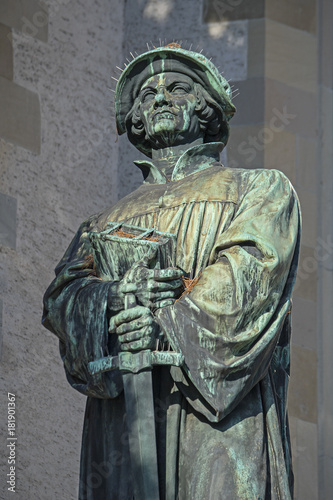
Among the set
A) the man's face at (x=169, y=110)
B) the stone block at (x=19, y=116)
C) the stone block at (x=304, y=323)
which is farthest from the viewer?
the stone block at (x=304, y=323)

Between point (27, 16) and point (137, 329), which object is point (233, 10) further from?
point (137, 329)

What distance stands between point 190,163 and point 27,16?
249 centimetres

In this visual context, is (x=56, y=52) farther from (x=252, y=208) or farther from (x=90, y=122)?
(x=252, y=208)

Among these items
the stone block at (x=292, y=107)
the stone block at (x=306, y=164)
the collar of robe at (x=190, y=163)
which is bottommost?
the collar of robe at (x=190, y=163)

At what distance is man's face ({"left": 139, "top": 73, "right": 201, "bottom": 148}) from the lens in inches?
244

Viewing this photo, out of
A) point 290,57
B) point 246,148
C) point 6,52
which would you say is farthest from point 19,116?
point 290,57

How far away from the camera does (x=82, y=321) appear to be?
19.0ft

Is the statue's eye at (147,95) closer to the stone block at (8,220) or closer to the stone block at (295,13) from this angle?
the stone block at (8,220)

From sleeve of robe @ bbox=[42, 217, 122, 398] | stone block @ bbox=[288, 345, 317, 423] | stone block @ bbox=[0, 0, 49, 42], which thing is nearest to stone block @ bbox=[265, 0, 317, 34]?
stone block @ bbox=[0, 0, 49, 42]

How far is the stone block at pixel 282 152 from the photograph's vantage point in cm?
853

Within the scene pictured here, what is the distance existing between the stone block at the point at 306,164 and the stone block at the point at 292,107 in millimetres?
50

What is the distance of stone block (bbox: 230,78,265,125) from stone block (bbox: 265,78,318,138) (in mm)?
32

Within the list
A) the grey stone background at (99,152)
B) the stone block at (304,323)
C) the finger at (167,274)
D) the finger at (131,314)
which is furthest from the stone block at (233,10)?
the finger at (131,314)

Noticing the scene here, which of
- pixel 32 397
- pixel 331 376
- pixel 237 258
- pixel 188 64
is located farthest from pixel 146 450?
pixel 331 376
